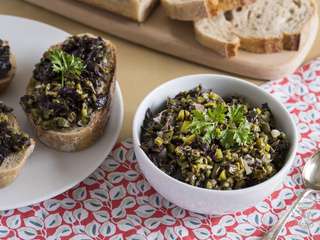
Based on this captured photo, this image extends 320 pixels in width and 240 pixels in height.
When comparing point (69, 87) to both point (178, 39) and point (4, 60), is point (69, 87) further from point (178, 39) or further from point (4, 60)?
point (178, 39)

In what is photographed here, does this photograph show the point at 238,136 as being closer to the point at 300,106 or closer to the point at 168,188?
the point at 168,188

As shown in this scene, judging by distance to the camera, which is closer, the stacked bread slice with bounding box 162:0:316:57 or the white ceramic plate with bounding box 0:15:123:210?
the white ceramic plate with bounding box 0:15:123:210

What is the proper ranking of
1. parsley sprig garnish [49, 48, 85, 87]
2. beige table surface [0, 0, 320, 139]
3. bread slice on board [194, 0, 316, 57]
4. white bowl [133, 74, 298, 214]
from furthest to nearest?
bread slice on board [194, 0, 316, 57] → beige table surface [0, 0, 320, 139] → parsley sprig garnish [49, 48, 85, 87] → white bowl [133, 74, 298, 214]

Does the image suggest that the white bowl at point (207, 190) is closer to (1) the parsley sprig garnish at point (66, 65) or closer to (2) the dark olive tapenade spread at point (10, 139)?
(1) the parsley sprig garnish at point (66, 65)

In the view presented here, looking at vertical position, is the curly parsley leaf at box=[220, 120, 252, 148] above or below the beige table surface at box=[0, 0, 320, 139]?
above

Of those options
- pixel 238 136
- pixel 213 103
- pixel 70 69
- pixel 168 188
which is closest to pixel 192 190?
pixel 168 188

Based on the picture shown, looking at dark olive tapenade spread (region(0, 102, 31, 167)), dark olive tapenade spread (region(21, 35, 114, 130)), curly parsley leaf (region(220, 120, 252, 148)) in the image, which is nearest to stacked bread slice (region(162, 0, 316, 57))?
dark olive tapenade spread (region(21, 35, 114, 130))

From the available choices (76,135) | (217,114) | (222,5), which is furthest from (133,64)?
(217,114)

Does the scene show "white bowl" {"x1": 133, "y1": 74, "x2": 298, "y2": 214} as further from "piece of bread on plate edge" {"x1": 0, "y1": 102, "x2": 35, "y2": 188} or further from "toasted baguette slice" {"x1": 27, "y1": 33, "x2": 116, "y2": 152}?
"piece of bread on plate edge" {"x1": 0, "y1": 102, "x2": 35, "y2": 188}

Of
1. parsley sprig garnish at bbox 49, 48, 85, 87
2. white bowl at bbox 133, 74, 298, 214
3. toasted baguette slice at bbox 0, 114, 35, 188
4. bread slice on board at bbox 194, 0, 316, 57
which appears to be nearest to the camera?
white bowl at bbox 133, 74, 298, 214
